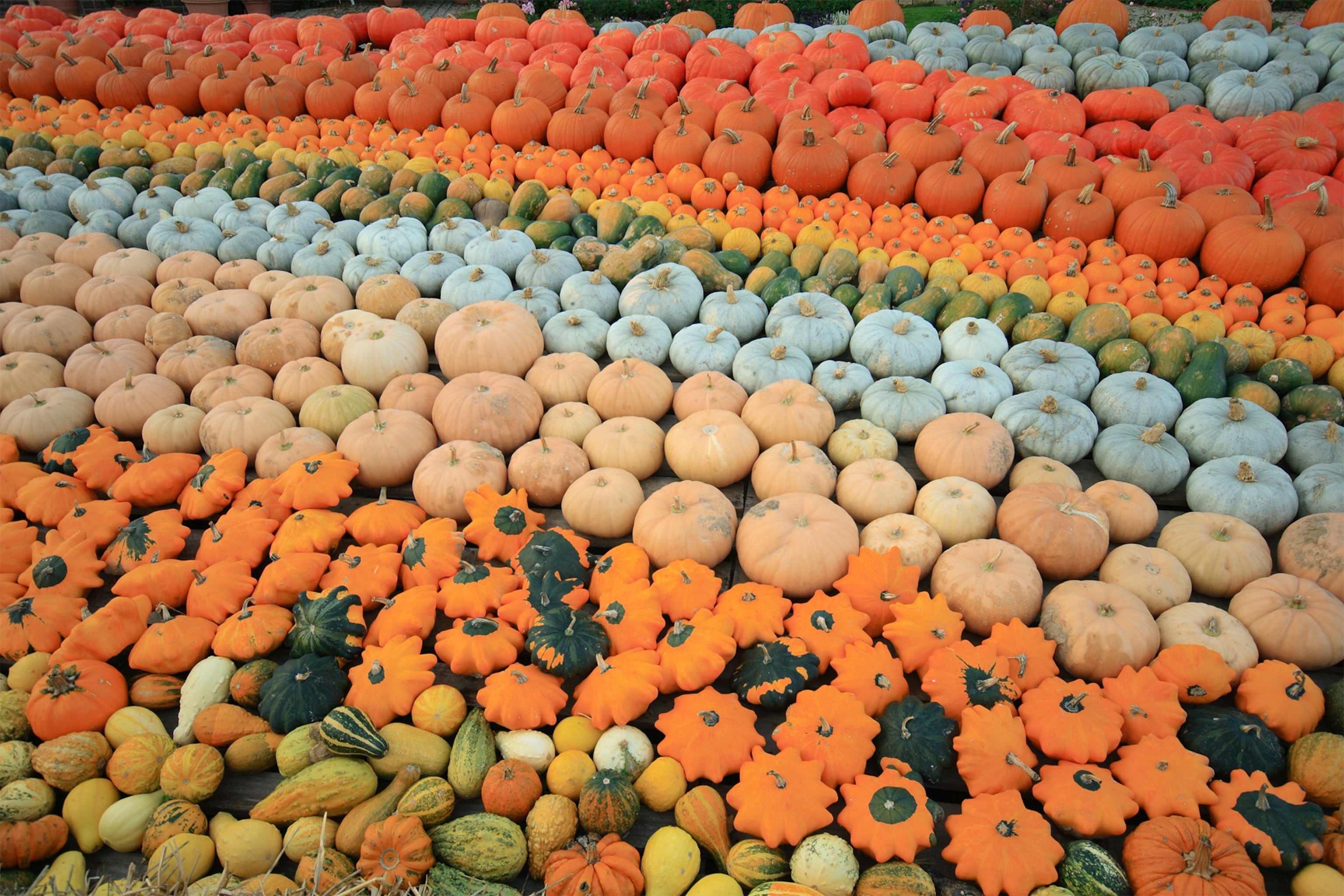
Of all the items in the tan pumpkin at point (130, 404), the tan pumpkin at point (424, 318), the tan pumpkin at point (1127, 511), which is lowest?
the tan pumpkin at point (130, 404)

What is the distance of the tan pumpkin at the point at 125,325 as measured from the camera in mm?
4680

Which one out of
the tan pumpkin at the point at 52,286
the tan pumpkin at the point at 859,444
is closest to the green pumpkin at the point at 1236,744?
the tan pumpkin at the point at 859,444

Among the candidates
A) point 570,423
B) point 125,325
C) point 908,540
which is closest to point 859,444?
point 908,540

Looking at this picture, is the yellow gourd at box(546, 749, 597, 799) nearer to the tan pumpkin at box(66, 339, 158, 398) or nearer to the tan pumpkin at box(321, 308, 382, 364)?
the tan pumpkin at box(321, 308, 382, 364)

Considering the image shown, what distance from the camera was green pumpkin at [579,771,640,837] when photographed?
7.90 feet

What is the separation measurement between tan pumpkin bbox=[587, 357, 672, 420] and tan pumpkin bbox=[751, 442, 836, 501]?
0.72 meters

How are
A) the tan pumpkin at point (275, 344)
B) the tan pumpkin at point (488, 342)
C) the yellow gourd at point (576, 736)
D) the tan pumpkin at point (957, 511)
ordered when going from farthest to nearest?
the tan pumpkin at point (275, 344) → the tan pumpkin at point (488, 342) → the tan pumpkin at point (957, 511) → the yellow gourd at point (576, 736)

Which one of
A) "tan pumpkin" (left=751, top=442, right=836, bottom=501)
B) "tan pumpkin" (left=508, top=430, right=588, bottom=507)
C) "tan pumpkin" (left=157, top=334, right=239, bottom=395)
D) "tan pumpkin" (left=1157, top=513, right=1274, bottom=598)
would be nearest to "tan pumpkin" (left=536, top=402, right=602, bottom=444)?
"tan pumpkin" (left=508, top=430, right=588, bottom=507)

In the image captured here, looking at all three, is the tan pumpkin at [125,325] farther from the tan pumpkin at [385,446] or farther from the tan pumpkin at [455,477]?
the tan pumpkin at [455,477]

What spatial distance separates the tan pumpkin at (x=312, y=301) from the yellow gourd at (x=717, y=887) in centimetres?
382

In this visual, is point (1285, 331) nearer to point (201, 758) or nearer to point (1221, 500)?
point (1221, 500)

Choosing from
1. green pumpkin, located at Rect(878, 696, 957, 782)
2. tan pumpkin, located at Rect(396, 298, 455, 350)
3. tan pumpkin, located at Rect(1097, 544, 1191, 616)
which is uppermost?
tan pumpkin, located at Rect(396, 298, 455, 350)

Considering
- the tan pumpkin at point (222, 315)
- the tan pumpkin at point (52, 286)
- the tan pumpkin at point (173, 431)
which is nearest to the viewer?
the tan pumpkin at point (173, 431)

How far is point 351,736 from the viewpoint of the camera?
2549 millimetres
